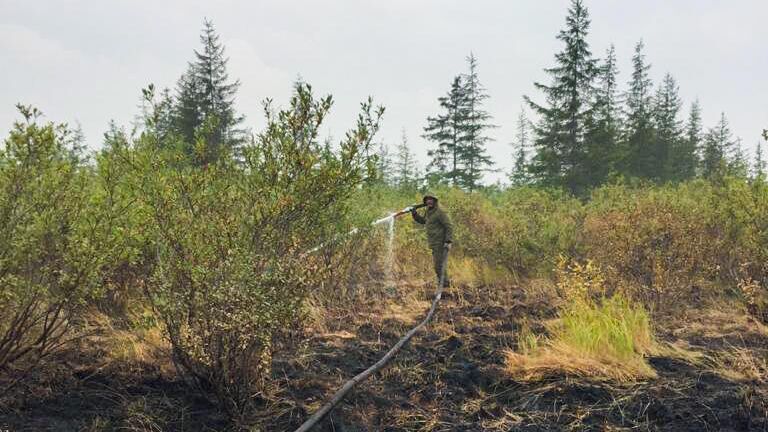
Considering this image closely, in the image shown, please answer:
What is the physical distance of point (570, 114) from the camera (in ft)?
76.7

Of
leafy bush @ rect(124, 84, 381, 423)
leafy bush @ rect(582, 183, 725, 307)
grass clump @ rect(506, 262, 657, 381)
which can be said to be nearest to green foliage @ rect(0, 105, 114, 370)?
leafy bush @ rect(124, 84, 381, 423)

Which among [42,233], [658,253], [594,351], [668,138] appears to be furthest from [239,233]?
[668,138]

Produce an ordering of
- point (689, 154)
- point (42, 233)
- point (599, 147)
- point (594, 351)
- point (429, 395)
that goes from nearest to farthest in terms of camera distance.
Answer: point (42, 233) → point (429, 395) → point (594, 351) → point (599, 147) → point (689, 154)

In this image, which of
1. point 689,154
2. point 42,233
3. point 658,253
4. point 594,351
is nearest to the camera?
point 42,233

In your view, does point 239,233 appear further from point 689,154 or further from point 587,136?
point 689,154

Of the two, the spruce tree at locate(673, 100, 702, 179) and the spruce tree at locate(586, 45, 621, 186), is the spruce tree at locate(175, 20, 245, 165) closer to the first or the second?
the spruce tree at locate(586, 45, 621, 186)

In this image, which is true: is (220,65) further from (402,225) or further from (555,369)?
(555,369)

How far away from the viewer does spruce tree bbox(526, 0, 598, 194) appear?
2342cm

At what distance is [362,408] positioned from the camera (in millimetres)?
4012

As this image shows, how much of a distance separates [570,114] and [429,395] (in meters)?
21.7

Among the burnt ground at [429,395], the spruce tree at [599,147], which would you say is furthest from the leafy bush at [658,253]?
the spruce tree at [599,147]

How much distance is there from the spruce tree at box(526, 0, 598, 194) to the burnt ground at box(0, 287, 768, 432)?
1888 centimetres

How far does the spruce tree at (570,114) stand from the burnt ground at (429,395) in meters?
18.9

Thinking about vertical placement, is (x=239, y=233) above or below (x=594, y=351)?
above
